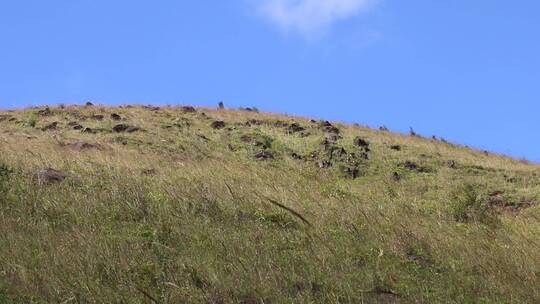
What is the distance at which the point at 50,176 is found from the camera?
10578mm

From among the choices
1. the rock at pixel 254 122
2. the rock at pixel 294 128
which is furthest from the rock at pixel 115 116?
the rock at pixel 294 128

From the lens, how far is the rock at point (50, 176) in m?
10.3

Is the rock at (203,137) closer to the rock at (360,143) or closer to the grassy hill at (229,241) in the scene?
the rock at (360,143)

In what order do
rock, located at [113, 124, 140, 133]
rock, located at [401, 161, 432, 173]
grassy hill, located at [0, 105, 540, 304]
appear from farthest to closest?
rock, located at [113, 124, 140, 133]
rock, located at [401, 161, 432, 173]
grassy hill, located at [0, 105, 540, 304]

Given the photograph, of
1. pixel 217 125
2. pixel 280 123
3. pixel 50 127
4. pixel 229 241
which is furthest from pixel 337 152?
pixel 229 241

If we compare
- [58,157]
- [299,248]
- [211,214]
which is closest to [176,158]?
[58,157]

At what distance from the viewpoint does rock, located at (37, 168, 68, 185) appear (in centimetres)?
1027

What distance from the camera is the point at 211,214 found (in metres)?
8.70

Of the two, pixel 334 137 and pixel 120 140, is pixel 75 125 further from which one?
pixel 334 137

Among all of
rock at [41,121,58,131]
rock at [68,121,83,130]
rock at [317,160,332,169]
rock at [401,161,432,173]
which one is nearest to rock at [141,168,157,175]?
rock at [317,160,332,169]

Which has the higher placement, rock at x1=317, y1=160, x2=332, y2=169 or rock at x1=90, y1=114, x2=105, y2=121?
rock at x1=90, y1=114, x2=105, y2=121

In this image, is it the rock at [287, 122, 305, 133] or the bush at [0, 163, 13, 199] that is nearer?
the bush at [0, 163, 13, 199]

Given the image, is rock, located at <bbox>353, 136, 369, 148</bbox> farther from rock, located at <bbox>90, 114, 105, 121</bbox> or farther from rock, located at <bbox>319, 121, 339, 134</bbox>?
rock, located at <bbox>90, 114, 105, 121</bbox>

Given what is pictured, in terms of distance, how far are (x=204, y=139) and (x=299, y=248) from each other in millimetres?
15690
